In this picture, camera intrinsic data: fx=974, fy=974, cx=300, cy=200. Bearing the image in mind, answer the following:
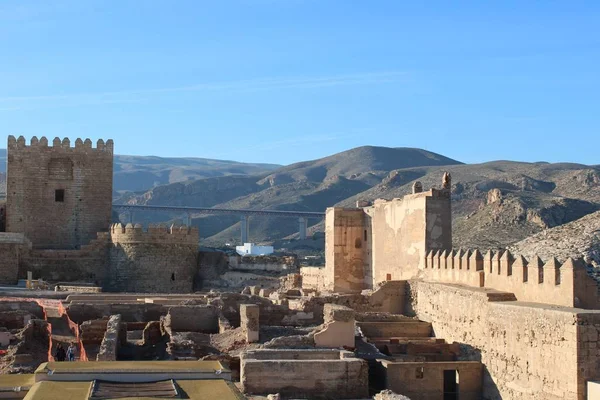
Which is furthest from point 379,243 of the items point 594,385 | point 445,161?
point 445,161

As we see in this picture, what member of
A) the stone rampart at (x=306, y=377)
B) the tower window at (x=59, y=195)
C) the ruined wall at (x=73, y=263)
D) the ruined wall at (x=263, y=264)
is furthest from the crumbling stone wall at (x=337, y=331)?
the tower window at (x=59, y=195)

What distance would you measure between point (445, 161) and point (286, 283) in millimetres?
153351

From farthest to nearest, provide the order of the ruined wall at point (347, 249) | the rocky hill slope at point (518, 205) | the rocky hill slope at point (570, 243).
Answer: the rocky hill slope at point (518, 205), the rocky hill slope at point (570, 243), the ruined wall at point (347, 249)

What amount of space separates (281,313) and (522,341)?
279 inches

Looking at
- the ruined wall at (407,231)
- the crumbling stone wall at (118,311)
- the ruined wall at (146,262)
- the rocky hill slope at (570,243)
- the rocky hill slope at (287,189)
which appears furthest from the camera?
the rocky hill slope at (287,189)

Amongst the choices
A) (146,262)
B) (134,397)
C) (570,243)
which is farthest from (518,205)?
(134,397)

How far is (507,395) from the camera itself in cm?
1708

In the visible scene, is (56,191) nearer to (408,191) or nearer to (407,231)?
(407,231)

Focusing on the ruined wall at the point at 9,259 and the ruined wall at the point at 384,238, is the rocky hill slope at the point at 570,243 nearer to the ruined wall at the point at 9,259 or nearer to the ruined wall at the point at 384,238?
the ruined wall at the point at 384,238

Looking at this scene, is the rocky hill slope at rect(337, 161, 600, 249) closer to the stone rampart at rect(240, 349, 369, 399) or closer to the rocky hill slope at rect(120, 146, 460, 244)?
the stone rampart at rect(240, 349, 369, 399)

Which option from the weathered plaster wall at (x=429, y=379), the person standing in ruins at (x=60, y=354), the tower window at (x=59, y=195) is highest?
the tower window at (x=59, y=195)

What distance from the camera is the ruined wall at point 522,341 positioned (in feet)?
48.3

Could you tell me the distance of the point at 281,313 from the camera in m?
22.3

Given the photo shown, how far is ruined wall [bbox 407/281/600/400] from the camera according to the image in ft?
48.3
